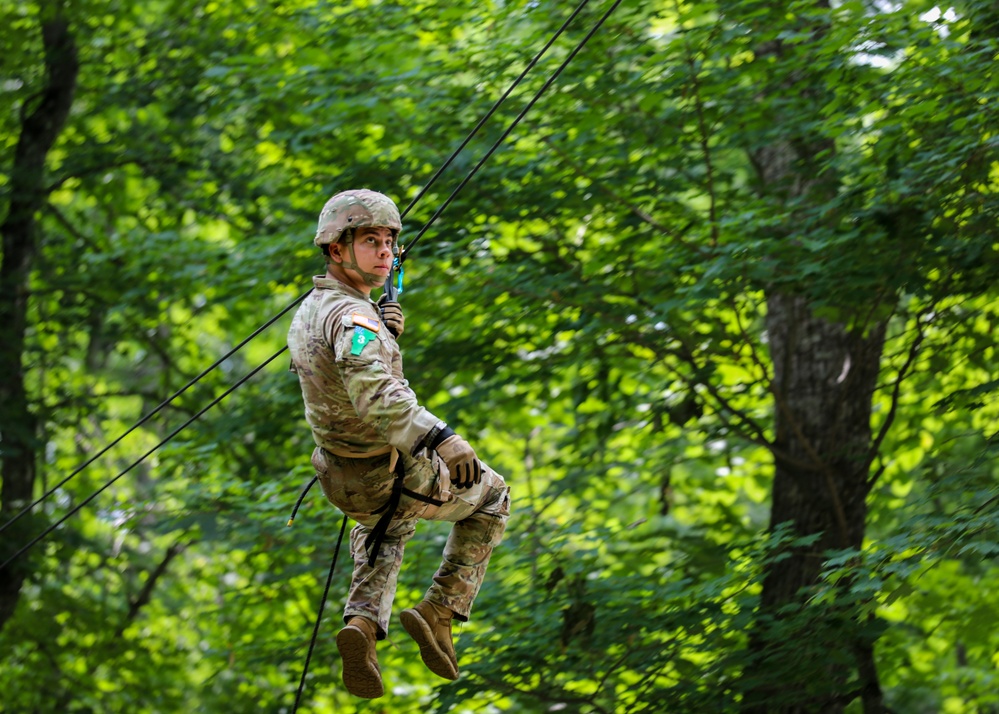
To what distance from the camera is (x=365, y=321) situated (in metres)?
3.87

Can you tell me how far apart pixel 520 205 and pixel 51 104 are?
6216 millimetres

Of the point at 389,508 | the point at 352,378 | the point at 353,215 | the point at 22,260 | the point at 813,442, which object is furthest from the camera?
the point at 22,260

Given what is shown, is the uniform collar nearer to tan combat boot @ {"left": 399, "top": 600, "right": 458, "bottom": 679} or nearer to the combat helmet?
the combat helmet

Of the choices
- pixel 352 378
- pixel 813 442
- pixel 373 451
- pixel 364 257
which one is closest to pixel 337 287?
pixel 364 257

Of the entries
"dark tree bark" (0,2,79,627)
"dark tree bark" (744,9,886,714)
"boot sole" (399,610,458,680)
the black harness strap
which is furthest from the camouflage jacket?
"dark tree bark" (0,2,79,627)

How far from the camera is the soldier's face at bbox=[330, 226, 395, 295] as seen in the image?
4074 mm

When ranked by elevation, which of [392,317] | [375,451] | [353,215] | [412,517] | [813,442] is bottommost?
[412,517]

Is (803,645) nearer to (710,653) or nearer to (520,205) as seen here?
(710,653)

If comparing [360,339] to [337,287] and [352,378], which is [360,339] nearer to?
[352,378]

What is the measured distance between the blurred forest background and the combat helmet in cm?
263

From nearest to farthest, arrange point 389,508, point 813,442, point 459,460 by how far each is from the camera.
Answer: point 459,460 → point 389,508 → point 813,442

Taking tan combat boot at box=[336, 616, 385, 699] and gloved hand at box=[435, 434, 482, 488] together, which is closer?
gloved hand at box=[435, 434, 482, 488]

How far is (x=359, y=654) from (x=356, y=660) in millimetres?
22

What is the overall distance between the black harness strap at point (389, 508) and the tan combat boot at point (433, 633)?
0.24 meters
